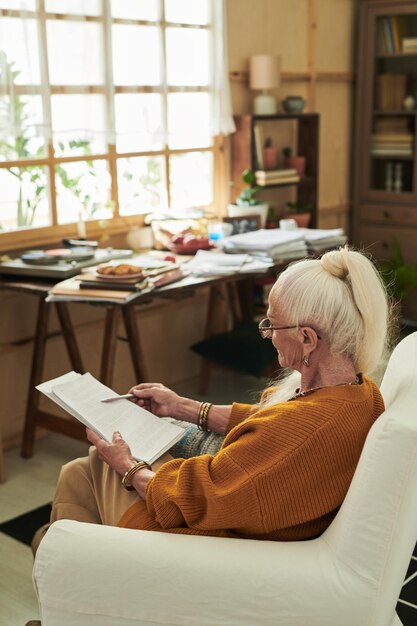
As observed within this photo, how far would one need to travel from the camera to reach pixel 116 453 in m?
1.99

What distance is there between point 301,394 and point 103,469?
0.55m

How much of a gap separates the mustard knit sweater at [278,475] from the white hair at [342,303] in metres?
0.11

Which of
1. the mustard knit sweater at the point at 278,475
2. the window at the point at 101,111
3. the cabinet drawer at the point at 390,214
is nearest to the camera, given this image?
the mustard knit sweater at the point at 278,475

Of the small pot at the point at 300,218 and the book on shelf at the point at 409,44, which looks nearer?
the small pot at the point at 300,218

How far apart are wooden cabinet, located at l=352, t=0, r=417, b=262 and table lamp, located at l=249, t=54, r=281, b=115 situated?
1.06 meters

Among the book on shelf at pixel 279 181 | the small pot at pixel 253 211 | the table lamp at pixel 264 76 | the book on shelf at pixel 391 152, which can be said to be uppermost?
the table lamp at pixel 264 76

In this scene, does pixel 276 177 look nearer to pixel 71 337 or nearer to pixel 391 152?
pixel 391 152

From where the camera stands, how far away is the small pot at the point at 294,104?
15.4 ft

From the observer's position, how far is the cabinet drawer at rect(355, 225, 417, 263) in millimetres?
5355

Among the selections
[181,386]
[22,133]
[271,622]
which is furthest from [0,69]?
[271,622]

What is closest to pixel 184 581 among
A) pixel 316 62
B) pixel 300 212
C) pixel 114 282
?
pixel 114 282

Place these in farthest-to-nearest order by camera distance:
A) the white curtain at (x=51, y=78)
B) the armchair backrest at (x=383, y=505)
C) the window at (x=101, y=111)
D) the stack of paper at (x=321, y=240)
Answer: the stack of paper at (x=321, y=240) < the window at (x=101, y=111) < the white curtain at (x=51, y=78) < the armchair backrest at (x=383, y=505)

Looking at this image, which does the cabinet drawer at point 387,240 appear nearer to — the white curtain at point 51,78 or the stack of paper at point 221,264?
the stack of paper at point 221,264

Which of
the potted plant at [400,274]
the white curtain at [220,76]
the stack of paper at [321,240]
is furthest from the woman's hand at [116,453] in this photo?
the potted plant at [400,274]
